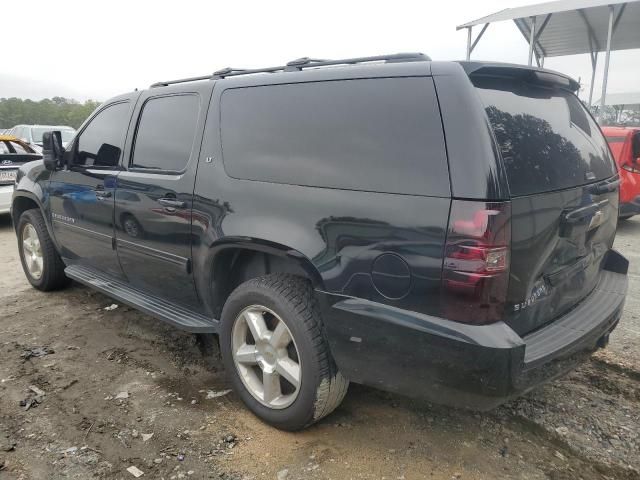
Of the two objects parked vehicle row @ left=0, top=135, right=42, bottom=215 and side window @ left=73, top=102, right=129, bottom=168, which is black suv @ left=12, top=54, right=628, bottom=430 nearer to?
side window @ left=73, top=102, right=129, bottom=168

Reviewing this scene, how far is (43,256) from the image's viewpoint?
185 inches

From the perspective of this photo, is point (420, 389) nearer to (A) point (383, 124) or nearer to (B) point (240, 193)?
(A) point (383, 124)

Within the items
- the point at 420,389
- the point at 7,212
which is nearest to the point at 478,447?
the point at 420,389

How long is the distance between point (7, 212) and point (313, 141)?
776 centimetres

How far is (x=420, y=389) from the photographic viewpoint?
2.16m

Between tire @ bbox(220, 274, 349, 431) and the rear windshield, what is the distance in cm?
112

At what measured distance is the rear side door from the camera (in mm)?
3062

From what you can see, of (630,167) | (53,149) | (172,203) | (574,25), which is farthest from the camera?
(574,25)

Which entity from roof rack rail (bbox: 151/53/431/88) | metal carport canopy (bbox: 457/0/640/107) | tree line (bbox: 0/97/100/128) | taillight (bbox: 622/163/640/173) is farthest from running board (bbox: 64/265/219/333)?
tree line (bbox: 0/97/100/128)

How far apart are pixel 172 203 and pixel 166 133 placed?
1.87 ft

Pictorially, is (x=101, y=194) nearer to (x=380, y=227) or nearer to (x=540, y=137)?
(x=380, y=227)

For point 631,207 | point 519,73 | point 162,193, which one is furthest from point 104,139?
point 631,207

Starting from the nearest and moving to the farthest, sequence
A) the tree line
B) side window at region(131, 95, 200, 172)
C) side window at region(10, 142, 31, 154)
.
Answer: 1. side window at region(131, 95, 200, 172)
2. side window at region(10, 142, 31, 154)
3. the tree line

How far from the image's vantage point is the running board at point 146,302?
10.0 ft
